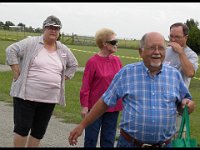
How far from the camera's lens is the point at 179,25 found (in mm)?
5242

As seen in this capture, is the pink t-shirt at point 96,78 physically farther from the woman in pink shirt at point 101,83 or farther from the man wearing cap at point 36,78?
the man wearing cap at point 36,78

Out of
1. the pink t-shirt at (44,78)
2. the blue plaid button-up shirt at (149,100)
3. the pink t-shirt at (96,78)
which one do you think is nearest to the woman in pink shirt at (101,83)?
the pink t-shirt at (96,78)

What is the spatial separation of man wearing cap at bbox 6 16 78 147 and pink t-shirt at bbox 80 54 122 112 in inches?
18.6

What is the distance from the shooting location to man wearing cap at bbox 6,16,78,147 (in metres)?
5.54

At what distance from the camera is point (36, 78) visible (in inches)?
Answer: 220

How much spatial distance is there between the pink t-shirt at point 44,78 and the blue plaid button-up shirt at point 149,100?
1.83 meters

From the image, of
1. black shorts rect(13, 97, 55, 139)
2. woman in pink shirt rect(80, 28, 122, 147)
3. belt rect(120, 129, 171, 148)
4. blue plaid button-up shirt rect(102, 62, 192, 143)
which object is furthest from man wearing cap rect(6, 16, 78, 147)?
belt rect(120, 129, 171, 148)

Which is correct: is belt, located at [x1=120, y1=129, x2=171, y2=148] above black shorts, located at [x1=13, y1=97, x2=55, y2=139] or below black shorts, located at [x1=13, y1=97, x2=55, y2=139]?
above

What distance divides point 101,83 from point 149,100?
5.71ft

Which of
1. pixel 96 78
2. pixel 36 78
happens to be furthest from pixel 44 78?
pixel 96 78

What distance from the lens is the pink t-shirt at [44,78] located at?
18.2ft

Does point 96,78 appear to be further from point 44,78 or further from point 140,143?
point 140,143

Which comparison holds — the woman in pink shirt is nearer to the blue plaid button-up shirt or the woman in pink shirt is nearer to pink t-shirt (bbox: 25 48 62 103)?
pink t-shirt (bbox: 25 48 62 103)

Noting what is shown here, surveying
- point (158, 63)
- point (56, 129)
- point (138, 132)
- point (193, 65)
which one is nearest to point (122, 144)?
point (138, 132)
